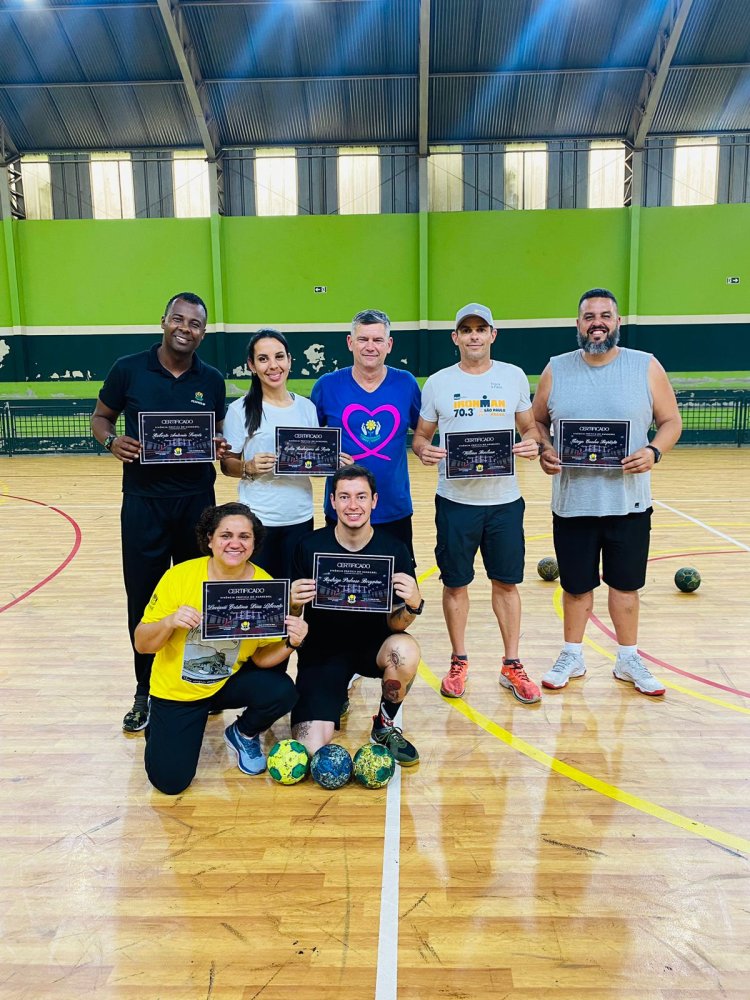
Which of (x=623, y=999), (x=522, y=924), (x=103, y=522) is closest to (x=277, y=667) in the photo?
(x=522, y=924)

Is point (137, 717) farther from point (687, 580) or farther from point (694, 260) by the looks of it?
point (694, 260)

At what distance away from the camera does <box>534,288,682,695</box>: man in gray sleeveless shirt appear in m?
3.94

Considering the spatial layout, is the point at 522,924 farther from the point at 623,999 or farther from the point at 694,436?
the point at 694,436

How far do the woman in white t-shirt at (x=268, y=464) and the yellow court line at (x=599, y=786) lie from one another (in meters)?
1.28

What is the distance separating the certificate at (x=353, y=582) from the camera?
3.35 meters

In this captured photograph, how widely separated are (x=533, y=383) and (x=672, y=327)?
11.3ft

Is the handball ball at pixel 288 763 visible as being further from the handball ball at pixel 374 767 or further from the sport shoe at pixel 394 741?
the sport shoe at pixel 394 741

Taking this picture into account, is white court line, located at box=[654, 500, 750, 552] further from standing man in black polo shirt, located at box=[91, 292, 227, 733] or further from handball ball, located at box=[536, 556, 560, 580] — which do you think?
standing man in black polo shirt, located at box=[91, 292, 227, 733]

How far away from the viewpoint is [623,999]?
2.13 meters

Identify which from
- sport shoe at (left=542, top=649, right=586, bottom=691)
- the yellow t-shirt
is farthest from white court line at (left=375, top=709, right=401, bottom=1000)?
sport shoe at (left=542, top=649, right=586, bottom=691)

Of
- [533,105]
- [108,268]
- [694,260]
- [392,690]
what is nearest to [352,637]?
[392,690]

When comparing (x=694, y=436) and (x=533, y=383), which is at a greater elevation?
(x=533, y=383)

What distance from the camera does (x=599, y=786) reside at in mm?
3301

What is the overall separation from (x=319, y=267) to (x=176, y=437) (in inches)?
599
